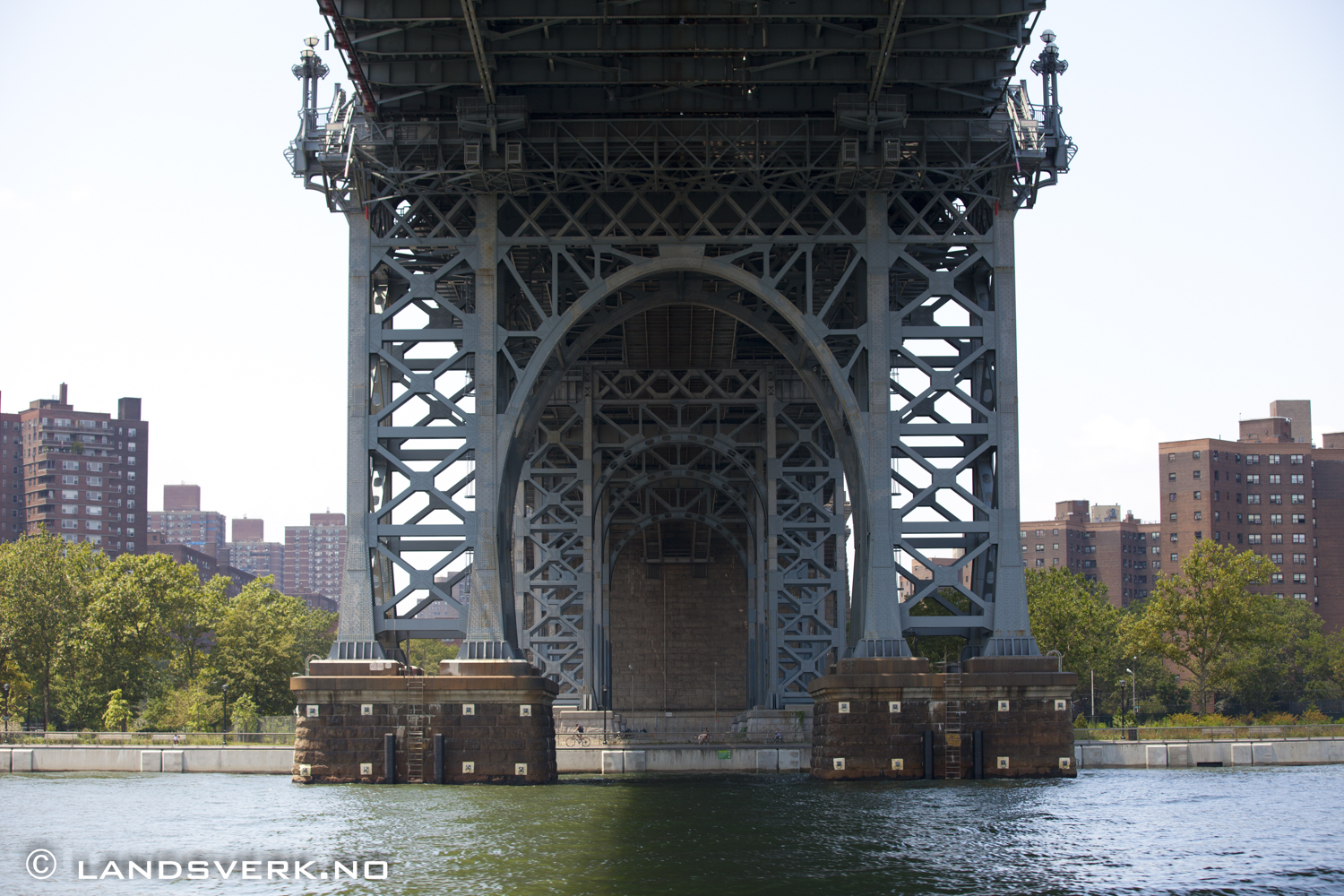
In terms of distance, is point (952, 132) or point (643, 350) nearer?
point (952, 132)

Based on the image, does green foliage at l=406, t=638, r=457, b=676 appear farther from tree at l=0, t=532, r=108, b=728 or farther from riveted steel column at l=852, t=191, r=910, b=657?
riveted steel column at l=852, t=191, r=910, b=657

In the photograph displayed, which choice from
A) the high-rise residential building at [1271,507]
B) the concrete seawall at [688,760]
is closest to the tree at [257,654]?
the concrete seawall at [688,760]

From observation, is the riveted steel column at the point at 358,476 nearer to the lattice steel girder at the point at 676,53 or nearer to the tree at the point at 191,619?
the lattice steel girder at the point at 676,53

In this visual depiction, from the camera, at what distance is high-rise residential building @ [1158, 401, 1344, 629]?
155375 millimetres

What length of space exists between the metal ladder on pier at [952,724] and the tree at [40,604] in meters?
64.1

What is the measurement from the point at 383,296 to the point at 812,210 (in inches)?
600

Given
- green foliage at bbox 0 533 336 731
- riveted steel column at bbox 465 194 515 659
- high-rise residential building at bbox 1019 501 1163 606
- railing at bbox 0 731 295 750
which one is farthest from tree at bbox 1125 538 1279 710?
high-rise residential building at bbox 1019 501 1163 606

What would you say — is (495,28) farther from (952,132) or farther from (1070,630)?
(1070,630)

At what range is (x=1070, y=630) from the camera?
305ft

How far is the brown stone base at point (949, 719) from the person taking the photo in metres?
44.9

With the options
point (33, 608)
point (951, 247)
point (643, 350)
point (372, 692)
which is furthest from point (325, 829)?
point (33, 608)

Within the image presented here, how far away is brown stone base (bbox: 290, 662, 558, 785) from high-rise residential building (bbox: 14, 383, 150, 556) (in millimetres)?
149845

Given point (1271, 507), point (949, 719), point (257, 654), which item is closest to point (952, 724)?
point (949, 719)

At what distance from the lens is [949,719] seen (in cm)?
4503
